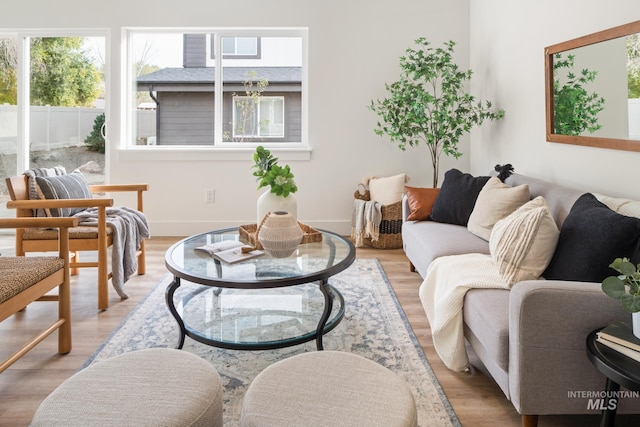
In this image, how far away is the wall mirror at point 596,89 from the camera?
2420 mm

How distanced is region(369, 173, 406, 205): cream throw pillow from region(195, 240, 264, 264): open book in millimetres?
2074

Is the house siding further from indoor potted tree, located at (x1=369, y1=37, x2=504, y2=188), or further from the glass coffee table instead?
the glass coffee table

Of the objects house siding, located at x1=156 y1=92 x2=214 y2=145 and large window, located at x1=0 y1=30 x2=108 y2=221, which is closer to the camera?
large window, located at x1=0 y1=30 x2=108 y2=221

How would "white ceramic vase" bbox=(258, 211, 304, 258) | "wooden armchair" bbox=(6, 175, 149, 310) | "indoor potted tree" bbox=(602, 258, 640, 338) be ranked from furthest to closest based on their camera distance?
"wooden armchair" bbox=(6, 175, 149, 310) → "white ceramic vase" bbox=(258, 211, 304, 258) → "indoor potted tree" bbox=(602, 258, 640, 338)

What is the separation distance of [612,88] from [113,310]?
3002 mm

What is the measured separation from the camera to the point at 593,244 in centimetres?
187

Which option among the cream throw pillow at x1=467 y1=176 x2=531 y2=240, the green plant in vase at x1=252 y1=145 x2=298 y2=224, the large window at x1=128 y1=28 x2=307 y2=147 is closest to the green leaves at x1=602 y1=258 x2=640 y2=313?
the cream throw pillow at x1=467 y1=176 x2=531 y2=240

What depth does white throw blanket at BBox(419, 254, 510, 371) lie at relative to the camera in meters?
2.12

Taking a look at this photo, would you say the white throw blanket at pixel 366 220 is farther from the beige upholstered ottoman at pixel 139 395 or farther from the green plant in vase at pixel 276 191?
the beige upholstered ottoman at pixel 139 395

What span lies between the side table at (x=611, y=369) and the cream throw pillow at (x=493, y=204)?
1362mm

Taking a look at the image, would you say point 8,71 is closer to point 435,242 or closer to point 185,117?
point 185,117

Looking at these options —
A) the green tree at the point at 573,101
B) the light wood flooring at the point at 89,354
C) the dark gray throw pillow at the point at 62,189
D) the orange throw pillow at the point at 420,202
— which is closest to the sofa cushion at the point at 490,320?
the light wood flooring at the point at 89,354

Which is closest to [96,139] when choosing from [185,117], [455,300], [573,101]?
[185,117]

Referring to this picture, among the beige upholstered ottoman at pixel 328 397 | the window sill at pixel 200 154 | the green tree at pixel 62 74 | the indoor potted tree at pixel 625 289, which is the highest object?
the green tree at pixel 62 74
